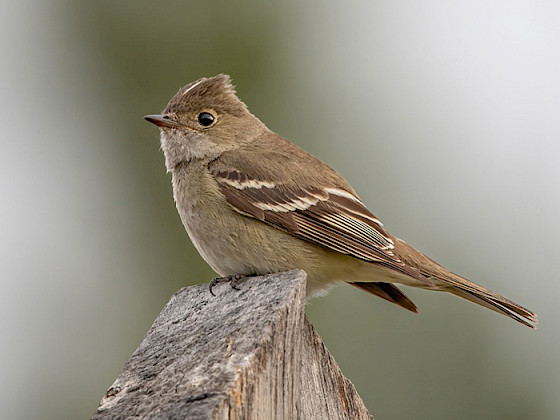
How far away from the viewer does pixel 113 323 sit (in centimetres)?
855

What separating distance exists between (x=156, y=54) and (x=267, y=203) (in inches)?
149

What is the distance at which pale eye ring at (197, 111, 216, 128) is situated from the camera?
6.41 metres

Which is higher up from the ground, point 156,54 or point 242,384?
point 156,54

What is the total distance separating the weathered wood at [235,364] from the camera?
3002 millimetres

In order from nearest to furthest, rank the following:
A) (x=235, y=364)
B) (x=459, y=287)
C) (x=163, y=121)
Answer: (x=235, y=364) < (x=459, y=287) < (x=163, y=121)

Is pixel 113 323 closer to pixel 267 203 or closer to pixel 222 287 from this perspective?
pixel 267 203

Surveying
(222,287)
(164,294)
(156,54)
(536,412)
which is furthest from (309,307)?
(222,287)

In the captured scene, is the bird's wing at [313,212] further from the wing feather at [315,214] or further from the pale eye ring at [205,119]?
the pale eye ring at [205,119]

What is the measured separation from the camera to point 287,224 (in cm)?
544

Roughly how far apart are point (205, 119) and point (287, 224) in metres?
1.32

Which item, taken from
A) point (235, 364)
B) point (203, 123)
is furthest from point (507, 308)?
point (235, 364)

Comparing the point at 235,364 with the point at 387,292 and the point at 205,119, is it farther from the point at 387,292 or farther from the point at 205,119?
the point at 205,119

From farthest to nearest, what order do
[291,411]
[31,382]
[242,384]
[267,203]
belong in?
[31,382] < [267,203] < [291,411] < [242,384]

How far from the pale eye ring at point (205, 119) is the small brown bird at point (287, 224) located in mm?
156
